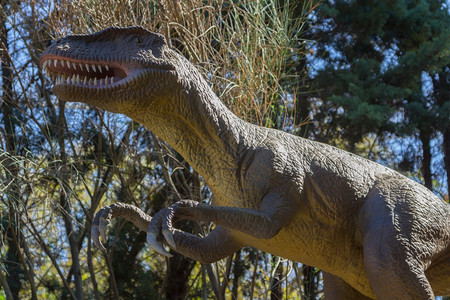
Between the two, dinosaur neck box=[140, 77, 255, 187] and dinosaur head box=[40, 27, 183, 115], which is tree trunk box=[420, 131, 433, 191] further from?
dinosaur head box=[40, 27, 183, 115]

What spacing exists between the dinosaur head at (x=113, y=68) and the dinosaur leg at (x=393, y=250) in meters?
1.05

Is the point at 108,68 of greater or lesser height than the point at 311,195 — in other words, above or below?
above

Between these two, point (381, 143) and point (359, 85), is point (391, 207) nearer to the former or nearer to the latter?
point (359, 85)

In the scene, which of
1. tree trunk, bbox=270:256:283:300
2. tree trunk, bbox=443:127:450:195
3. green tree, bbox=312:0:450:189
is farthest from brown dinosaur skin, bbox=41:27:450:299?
tree trunk, bbox=443:127:450:195

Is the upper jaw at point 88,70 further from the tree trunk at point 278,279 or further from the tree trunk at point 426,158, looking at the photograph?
the tree trunk at point 426,158

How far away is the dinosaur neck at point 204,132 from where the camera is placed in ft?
9.80

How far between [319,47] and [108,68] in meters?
7.73

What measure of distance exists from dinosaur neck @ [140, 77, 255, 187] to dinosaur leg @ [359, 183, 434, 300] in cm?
65

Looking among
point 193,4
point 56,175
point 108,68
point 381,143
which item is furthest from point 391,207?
point 381,143

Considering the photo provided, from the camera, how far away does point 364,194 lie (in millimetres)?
3162

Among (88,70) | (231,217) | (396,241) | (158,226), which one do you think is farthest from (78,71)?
(396,241)

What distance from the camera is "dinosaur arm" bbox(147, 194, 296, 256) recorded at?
8.70 ft

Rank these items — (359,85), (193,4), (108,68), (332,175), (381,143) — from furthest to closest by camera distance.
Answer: (381,143)
(359,85)
(193,4)
(332,175)
(108,68)

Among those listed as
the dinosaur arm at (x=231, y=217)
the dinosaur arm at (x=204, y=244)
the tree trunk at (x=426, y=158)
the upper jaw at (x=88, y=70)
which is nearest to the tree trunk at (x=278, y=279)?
the dinosaur arm at (x=204, y=244)
